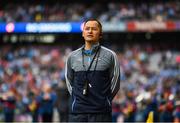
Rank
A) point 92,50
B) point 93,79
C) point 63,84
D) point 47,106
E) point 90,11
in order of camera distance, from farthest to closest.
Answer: point 90,11 < point 63,84 < point 47,106 < point 92,50 < point 93,79

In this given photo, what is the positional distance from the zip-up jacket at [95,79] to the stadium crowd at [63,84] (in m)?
12.2

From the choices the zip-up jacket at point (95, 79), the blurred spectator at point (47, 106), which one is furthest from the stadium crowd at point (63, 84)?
the zip-up jacket at point (95, 79)

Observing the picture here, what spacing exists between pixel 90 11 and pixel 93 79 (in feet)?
89.0

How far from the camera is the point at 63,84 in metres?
18.8

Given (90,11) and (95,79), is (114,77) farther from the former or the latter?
(90,11)

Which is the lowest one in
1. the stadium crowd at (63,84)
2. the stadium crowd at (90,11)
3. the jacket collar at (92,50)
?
the stadium crowd at (63,84)

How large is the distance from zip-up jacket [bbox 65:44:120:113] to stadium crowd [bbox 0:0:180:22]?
81.7 ft

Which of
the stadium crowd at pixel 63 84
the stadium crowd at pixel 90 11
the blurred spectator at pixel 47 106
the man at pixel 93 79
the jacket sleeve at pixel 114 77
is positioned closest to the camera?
the man at pixel 93 79

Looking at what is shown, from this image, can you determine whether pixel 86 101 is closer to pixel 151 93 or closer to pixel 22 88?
pixel 151 93

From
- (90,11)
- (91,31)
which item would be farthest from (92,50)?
(90,11)

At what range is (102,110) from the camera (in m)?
5.85

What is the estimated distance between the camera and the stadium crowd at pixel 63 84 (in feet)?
61.7

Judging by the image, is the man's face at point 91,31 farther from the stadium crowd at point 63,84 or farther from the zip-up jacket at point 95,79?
the stadium crowd at point 63,84

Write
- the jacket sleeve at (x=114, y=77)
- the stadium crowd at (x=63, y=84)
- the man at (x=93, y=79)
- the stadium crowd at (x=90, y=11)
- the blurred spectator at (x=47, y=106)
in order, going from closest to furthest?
the man at (x=93, y=79) → the jacket sleeve at (x=114, y=77) → the blurred spectator at (x=47, y=106) → the stadium crowd at (x=63, y=84) → the stadium crowd at (x=90, y=11)
